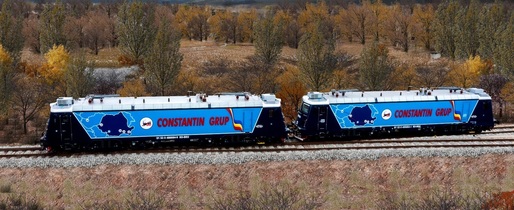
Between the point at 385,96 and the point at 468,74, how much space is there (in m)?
20.6

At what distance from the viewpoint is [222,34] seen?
96.8 metres

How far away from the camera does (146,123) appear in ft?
102

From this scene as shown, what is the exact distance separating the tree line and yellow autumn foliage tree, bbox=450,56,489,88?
0.12 m

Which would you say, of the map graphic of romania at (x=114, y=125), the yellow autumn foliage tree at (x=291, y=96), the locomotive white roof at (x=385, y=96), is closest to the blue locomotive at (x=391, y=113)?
the locomotive white roof at (x=385, y=96)

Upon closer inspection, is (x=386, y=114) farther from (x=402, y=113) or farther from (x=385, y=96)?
(x=385, y=96)

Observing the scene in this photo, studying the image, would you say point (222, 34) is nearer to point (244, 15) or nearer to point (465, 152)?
point (244, 15)

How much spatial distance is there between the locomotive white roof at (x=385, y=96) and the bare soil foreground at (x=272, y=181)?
5.87 m

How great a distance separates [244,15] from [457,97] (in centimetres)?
6669

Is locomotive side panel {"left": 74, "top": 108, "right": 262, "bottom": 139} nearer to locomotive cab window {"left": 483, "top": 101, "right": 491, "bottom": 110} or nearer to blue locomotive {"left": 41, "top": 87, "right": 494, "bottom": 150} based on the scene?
blue locomotive {"left": 41, "top": 87, "right": 494, "bottom": 150}

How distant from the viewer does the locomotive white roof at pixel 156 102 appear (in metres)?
30.4

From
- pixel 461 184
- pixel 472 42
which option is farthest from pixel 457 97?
pixel 472 42

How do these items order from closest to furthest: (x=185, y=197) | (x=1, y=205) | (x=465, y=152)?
(x=1, y=205) → (x=185, y=197) → (x=465, y=152)

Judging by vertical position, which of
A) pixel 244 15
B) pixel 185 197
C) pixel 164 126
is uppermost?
pixel 244 15

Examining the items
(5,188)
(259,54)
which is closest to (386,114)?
(5,188)
